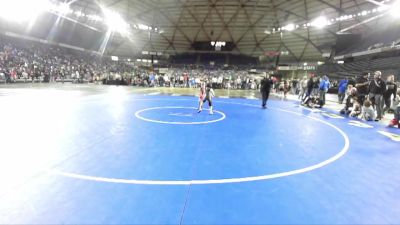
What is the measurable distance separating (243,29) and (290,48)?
1027 centimetres

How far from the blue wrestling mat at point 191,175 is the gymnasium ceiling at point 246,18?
26.5m

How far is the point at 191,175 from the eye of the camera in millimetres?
4520

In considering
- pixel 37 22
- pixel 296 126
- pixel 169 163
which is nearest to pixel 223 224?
pixel 169 163

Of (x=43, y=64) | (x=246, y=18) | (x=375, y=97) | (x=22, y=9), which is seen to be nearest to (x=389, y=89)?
(x=375, y=97)

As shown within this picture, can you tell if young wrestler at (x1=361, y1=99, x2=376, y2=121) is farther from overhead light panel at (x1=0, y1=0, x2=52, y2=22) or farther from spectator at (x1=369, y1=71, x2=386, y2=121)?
overhead light panel at (x1=0, y1=0, x2=52, y2=22)

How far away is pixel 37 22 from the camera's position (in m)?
35.4

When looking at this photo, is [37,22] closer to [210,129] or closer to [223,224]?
[210,129]

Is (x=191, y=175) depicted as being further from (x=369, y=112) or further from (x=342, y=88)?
(x=342, y=88)

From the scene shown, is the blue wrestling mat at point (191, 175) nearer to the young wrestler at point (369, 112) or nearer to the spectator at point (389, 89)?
the young wrestler at point (369, 112)

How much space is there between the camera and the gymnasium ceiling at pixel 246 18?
109 feet

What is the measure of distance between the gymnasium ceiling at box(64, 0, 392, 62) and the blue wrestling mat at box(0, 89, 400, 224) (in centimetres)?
2646

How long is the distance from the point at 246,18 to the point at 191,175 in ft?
128

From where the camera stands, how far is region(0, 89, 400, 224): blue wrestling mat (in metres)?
3.32

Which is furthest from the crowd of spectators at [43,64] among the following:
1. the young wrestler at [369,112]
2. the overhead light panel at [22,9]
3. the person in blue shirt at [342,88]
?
the young wrestler at [369,112]
